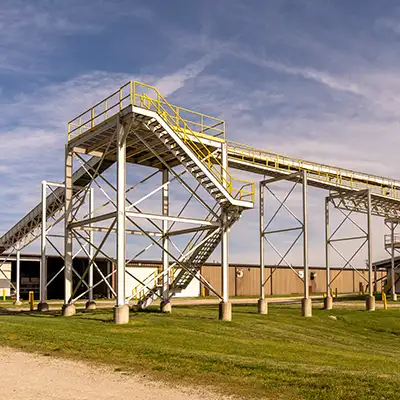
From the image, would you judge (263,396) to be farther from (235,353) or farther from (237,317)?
(237,317)

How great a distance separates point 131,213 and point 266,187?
14778 mm

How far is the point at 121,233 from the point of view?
2434cm

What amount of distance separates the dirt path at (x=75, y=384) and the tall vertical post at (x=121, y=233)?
9912 millimetres

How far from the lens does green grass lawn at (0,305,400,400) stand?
35.8ft

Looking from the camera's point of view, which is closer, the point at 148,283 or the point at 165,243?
the point at 148,283

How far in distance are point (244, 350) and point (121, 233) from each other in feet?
30.3

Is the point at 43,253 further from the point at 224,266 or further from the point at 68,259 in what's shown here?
the point at 224,266

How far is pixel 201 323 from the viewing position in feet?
82.6

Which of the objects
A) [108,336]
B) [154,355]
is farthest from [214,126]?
[154,355]

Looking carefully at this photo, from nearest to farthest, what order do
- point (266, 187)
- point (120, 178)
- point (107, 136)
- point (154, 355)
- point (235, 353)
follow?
point (154, 355), point (235, 353), point (120, 178), point (107, 136), point (266, 187)

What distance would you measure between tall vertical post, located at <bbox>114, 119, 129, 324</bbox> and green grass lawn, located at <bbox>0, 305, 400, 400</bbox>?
678 millimetres

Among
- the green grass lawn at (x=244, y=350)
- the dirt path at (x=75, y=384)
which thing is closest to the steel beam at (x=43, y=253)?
the green grass lawn at (x=244, y=350)

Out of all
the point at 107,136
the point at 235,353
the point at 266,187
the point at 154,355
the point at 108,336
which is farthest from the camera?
the point at 266,187

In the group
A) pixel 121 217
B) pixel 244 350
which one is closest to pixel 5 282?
pixel 121 217
